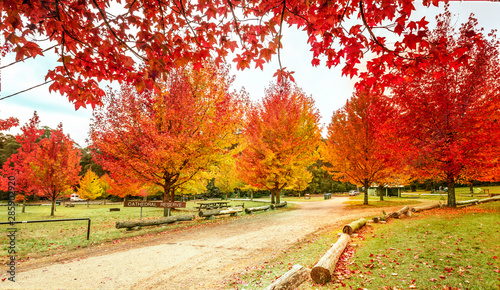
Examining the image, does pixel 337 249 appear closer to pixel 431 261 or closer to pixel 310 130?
pixel 431 261

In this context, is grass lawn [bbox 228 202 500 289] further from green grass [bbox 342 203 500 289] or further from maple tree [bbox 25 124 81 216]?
maple tree [bbox 25 124 81 216]

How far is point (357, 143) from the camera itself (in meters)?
18.9

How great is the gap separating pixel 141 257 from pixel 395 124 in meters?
13.9

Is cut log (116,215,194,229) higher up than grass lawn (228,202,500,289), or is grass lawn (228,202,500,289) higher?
grass lawn (228,202,500,289)

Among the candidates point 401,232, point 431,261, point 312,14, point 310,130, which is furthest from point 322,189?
point 312,14

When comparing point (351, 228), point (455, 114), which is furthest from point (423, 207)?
point (351, 228)

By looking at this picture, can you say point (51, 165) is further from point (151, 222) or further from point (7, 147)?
point (7, 147)

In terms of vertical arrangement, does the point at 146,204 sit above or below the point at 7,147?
below

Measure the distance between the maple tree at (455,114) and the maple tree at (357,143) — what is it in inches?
205

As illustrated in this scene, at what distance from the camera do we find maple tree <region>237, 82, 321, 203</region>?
1797 cm

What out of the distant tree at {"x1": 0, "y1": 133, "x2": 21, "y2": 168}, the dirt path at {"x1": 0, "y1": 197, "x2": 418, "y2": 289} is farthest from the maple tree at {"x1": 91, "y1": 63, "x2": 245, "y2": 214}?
the distant tree at {"x1": 0, "y1": 133, "x2": 21, "y2": 168}

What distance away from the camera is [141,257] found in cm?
663

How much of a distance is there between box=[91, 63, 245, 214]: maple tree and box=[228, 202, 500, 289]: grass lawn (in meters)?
7.07

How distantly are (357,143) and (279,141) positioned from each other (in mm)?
6615
